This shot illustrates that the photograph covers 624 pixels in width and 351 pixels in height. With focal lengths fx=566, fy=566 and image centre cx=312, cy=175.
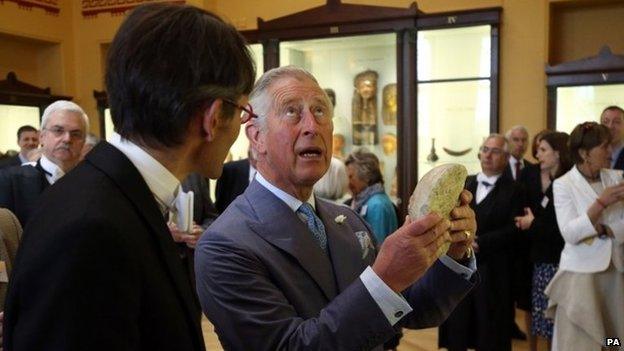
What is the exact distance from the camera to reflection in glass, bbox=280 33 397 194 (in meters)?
7.83

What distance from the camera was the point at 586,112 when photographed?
702 centimetres

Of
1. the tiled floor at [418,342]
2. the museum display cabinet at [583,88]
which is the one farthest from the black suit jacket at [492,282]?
the museum display cabinet at [583,88]

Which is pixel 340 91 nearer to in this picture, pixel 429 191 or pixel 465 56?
pixel 465 56

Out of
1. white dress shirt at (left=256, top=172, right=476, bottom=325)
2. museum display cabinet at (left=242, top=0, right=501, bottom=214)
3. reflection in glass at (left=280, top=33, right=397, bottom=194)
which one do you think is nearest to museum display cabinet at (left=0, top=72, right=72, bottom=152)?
museum display cabinet at (left=242, top=0, right=501, bottom=214)

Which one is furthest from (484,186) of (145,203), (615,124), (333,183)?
(145,203)

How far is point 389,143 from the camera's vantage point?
781 centimetres

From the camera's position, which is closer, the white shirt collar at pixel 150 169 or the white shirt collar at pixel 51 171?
the white shirt collar at pixel 150 169

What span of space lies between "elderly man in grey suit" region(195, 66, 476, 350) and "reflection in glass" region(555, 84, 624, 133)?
6.18 metres

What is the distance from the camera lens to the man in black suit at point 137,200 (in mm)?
871

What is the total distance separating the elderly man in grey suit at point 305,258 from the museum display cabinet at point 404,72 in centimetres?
582

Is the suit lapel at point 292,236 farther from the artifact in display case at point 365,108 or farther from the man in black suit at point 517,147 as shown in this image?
the artifact in display case at point 365,108

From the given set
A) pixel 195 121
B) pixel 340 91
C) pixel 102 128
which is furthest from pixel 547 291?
pixel 102 128

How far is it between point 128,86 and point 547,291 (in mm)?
3514

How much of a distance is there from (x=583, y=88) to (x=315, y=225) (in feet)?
21.0
